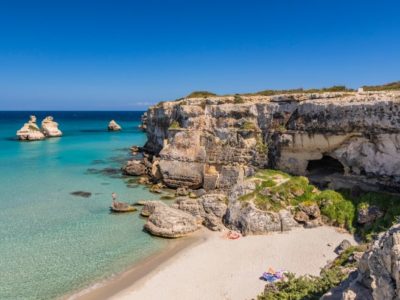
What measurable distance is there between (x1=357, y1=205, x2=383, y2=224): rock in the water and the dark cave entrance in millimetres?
5199

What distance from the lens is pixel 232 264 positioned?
58.8 ft

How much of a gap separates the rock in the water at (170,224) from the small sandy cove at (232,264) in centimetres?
122

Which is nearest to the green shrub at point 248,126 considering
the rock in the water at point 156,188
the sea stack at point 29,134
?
the rock in the water at point 156,188

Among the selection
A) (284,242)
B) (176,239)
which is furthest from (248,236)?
(176,239)

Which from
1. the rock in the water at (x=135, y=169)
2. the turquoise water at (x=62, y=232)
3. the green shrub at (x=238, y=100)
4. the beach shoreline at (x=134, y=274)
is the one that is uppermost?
the green shrub at (x=238, y=100)

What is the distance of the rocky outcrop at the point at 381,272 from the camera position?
714 centimetres

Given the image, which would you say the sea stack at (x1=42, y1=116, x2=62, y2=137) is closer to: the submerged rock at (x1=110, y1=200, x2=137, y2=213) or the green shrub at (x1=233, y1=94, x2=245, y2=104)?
the green shrub at (x1=233, y1=94, x2=245, y2=104)

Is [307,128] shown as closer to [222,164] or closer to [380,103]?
[380,103]

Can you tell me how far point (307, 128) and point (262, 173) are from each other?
4863mm

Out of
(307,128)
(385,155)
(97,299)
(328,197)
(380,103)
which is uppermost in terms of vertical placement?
(380,103)

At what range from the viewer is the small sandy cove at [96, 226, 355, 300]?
15578 mm

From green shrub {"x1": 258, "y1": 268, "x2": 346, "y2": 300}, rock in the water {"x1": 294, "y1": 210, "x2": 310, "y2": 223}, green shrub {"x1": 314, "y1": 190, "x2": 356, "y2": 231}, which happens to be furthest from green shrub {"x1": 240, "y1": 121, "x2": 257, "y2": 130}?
green shrub {"x1": 258, "y1": 268, "x2": 346, "y2": 300}

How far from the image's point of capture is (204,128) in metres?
34.0

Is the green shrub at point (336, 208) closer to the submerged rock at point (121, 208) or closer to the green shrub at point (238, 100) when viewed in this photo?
the green shrub at point (238, 100)
